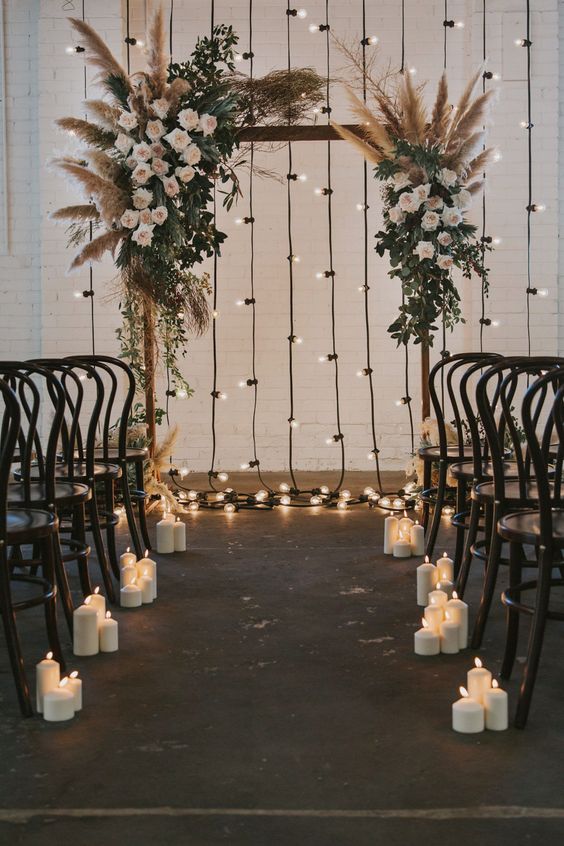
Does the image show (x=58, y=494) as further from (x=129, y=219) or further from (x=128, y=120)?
(x=128, y=120)

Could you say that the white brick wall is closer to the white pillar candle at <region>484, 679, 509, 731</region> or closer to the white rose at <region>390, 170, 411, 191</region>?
the white rose at <region>390, 170, 411, 191</region>

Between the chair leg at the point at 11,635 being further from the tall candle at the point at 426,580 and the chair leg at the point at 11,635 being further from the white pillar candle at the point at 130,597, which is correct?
the tall candle at the point at 426,580

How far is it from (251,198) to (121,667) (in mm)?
4421

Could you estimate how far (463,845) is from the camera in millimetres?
1856

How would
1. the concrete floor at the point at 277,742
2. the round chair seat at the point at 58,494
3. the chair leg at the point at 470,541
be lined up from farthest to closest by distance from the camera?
the chair leg at the point at 470,541
the round chair seat at the point at 58,494
the concrete floor at the point at 277,742

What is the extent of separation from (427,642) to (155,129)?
9.27 feet

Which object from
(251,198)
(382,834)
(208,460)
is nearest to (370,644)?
(382,834)

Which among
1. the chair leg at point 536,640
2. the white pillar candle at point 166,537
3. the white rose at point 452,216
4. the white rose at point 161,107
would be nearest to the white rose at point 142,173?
the white rose at point 161,107

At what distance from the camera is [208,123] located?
15.7 feet

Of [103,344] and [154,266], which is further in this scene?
[103,344]

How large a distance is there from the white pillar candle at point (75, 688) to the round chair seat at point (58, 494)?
661mm

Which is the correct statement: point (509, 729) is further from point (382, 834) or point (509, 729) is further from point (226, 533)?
point (226, 533)

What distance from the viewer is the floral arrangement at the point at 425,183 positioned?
16.6 feet

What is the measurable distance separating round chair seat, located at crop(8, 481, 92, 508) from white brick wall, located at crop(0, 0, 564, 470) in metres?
3.13
